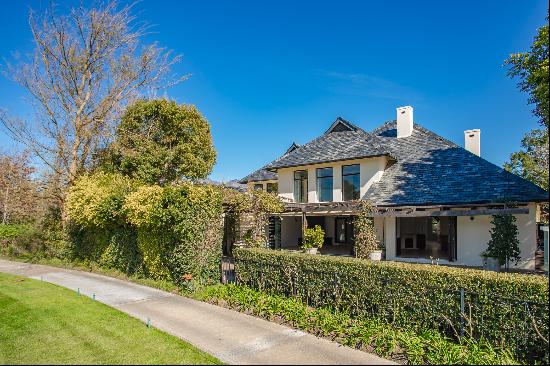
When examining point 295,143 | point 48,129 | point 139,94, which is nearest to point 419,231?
point 295,143

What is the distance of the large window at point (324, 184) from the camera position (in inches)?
858

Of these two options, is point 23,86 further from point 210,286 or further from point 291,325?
point 291,325

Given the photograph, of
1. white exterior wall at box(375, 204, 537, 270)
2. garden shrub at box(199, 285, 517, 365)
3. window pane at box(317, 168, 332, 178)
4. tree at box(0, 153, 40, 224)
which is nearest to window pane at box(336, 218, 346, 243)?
window pane at box(317, 168, 332, 178)

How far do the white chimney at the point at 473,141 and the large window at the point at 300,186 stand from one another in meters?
10.1

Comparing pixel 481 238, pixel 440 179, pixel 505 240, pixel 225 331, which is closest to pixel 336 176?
pixel 440 179

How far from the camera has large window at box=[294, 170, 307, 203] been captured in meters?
23.0

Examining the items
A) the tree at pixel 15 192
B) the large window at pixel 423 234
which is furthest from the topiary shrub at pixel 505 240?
the tree at pixel 15 192

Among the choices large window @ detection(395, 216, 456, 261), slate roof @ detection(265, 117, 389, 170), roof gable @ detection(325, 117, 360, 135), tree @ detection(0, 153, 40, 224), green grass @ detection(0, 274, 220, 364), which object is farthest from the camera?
tree @ detection(0, 153, 40, 224)

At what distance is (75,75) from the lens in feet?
73.2

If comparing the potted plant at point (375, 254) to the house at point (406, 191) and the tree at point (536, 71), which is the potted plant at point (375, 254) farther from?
the tree at point (536, 71)

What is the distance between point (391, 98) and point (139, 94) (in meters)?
17.7

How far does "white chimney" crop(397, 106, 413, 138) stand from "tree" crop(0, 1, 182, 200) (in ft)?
57.9

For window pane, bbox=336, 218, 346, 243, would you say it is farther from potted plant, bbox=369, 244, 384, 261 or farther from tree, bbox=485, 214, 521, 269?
tree, bbox=485, 214, 521, 269

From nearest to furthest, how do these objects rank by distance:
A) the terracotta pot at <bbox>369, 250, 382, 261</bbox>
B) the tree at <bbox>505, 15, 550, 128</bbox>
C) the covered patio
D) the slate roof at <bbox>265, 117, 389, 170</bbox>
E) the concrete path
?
the concrete path → the tree at <bbox>505, 15, 550, 128</bbox> → the covered patio → the terracotta pot at <bbox>369, 250, 382, 261</bbox> → the slate roof at <bbox>265, 117, 389, 170</bbox>
